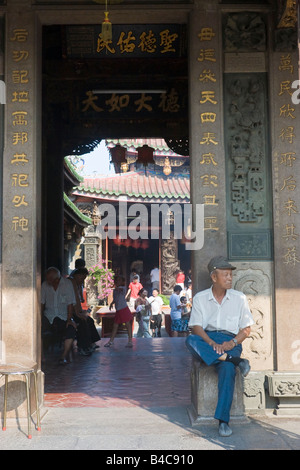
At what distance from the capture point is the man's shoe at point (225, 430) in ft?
14.7

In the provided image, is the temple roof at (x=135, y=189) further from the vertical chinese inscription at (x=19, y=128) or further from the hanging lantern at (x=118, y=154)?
the vertical chinese inscription at (x=19, y=128)

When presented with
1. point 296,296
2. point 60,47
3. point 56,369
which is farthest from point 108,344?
point 296,296

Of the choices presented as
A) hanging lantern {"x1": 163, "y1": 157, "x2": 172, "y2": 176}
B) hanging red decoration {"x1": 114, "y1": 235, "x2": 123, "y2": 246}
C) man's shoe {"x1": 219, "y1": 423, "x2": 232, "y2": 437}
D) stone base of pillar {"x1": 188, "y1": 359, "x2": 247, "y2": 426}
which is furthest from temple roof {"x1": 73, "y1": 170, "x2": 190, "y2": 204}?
man's shoe {"x1": 219, "y1": 423, "x2": 232, "y2": 437}

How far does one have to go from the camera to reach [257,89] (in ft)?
18.0

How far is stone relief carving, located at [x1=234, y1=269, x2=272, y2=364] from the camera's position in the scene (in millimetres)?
5293

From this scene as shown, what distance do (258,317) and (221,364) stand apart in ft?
2.70

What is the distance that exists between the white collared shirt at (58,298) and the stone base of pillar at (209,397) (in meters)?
4.08

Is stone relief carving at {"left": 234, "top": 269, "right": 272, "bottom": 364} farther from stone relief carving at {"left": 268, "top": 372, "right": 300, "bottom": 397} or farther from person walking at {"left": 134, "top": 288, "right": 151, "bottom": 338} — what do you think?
person walking at {"left": 134, "top": 288, "right": 151, "bottom": 338}

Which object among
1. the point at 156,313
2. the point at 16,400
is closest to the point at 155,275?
the point at 156,313

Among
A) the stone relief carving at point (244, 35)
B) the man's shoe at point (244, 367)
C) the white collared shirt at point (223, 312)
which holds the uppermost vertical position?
the stone relief carving at point (244, 35)

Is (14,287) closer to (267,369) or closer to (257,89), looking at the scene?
(267,369)

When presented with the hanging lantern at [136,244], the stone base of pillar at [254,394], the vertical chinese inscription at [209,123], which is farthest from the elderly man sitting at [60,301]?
the hanging lantern at [136,244]

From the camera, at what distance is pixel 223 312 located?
16.0 ft

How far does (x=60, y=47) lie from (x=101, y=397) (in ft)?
17.9
